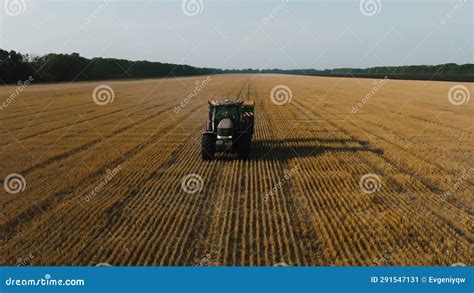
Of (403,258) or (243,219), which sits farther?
(243,219)

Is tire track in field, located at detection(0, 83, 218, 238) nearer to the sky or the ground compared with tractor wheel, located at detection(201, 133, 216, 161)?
nearer to the ground

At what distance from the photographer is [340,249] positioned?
7598mm

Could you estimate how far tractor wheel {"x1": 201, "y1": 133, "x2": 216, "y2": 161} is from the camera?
14.1 meters

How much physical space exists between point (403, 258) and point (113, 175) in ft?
27.6

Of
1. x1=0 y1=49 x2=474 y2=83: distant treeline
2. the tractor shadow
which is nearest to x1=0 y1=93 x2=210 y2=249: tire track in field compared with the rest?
the tractor shadow

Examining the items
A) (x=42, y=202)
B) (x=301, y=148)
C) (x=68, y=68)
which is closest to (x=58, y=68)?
(x=68, y=68)

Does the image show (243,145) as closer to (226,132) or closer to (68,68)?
(226,132)

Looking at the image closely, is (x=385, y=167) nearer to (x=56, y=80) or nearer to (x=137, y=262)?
(x=137, y=262)

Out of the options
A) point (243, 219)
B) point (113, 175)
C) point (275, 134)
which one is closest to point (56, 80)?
point (275, 134)

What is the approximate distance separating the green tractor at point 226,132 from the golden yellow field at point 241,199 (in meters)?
0.45

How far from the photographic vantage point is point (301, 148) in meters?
Answer: 16.5

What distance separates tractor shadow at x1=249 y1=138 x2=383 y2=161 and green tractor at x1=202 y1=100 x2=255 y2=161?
85 centimetres

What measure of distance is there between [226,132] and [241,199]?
3802mm

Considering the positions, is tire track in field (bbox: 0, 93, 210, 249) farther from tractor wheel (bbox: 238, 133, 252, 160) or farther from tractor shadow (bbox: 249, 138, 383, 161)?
tractor shadow (bbox: 249, 138, 383, 161)
